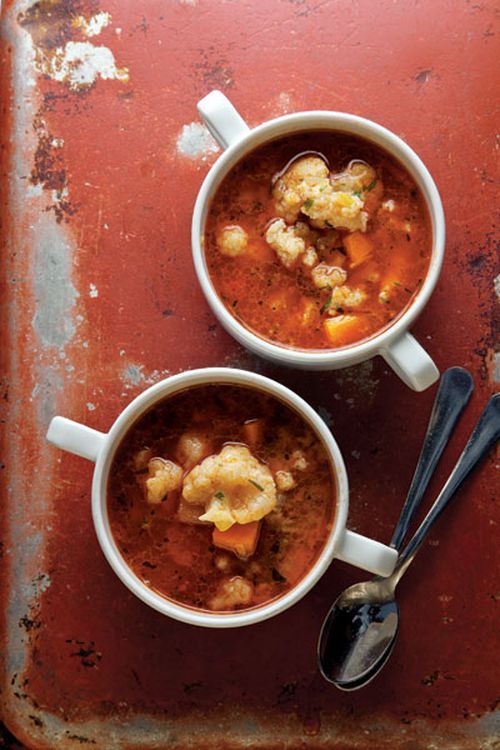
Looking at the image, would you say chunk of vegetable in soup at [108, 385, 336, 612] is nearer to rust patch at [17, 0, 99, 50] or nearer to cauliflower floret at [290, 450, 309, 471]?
cauliflower floret at [290, 450, 309, 471]

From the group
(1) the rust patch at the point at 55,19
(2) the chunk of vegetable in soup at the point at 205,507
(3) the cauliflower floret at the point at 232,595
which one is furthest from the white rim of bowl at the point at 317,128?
(1) the rust patch at the point at 55,19

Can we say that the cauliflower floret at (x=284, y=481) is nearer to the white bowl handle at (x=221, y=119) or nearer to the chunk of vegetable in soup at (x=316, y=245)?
the chunk of vegetable in soup at (x=316, y=245)

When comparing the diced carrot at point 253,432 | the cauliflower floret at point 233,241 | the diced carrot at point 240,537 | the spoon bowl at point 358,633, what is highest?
the cauliflower floret at point 233,241

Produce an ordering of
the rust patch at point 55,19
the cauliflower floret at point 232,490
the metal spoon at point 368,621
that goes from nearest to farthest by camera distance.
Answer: the cauliflower floret at point 232,490
the metal spoon at point 368,621
the rust patch at point 55,19

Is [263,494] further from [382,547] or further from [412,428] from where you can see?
[412,428]

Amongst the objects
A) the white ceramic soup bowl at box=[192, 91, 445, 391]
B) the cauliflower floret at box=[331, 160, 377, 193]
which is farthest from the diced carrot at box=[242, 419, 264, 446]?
the cauliflower floret at box=[331, 160, 377, 193]

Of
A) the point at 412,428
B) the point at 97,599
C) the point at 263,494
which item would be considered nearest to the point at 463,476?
the point at 412,428

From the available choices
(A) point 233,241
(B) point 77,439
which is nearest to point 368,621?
(B) point 77,439
